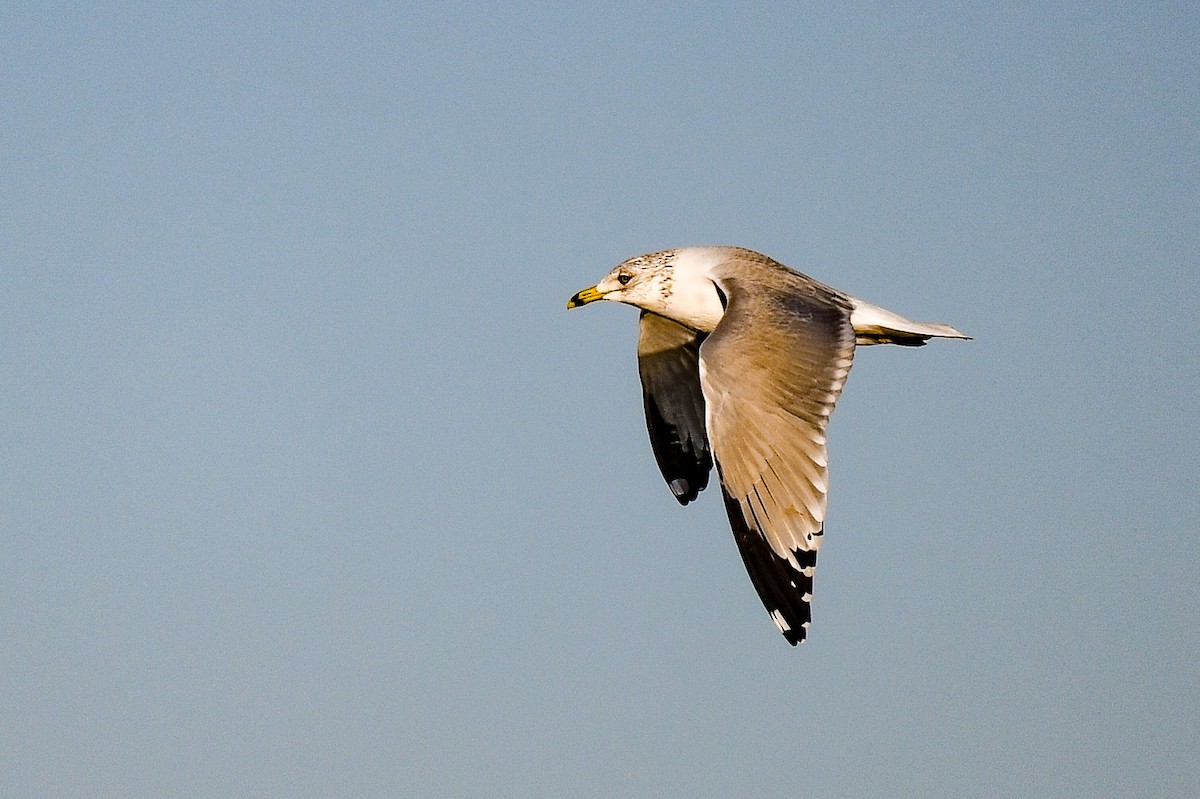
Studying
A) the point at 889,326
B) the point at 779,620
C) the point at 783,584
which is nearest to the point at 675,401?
the point at 889,326

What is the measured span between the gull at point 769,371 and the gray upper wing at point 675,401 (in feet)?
2.16

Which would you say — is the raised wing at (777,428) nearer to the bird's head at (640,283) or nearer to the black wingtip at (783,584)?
the black wingtip at (783,584)

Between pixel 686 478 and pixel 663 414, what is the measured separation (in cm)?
59

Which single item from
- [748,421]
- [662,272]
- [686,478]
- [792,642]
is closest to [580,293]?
[662,272]

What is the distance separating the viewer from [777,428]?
12.1 meters

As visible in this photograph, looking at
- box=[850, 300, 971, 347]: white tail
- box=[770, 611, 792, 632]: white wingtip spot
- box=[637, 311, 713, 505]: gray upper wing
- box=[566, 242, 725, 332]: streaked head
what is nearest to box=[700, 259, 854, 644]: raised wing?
box=[770, 611, 792, 632]: white wingtip spot

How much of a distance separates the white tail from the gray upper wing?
1980 mm

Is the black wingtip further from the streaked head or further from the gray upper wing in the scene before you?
the gray upper wing

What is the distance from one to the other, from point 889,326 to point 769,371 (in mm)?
1801

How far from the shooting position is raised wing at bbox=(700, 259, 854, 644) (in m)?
11.8

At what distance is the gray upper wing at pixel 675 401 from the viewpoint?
51.6 feet

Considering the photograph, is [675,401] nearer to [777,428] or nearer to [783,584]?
[777,428]

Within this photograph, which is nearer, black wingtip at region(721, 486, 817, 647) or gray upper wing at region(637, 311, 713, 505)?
black wingtip at region(721, 486, 817, 647)

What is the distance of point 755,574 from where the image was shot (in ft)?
38.9
